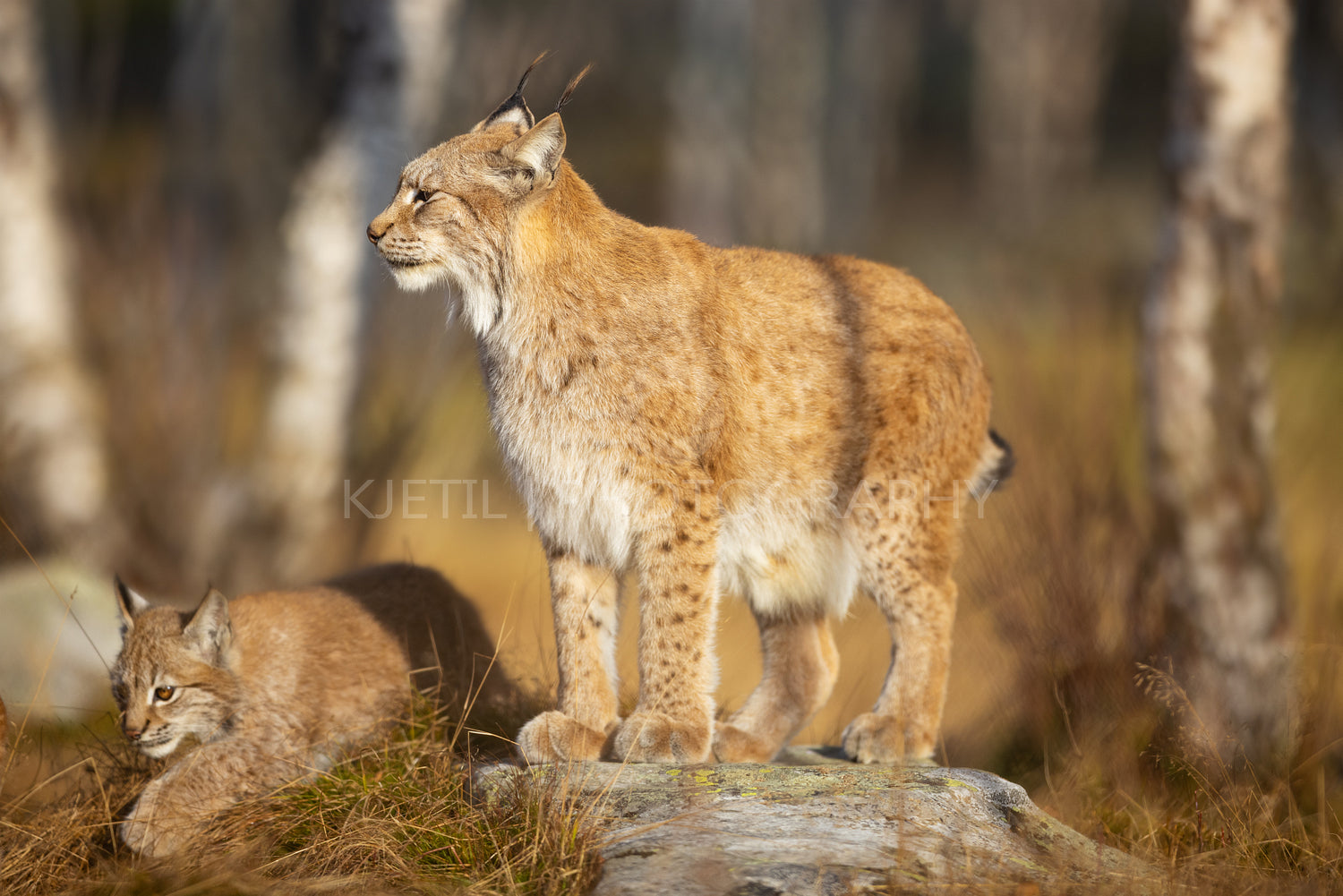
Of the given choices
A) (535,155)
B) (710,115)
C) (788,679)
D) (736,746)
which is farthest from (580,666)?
(710,115)

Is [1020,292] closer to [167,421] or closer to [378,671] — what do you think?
[378,671]

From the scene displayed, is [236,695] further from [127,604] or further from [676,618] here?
[676,618]

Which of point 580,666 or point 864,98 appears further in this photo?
point 864,98

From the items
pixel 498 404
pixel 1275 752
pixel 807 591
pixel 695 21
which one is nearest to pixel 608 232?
pixel 498 404

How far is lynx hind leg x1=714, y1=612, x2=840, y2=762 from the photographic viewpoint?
453cm

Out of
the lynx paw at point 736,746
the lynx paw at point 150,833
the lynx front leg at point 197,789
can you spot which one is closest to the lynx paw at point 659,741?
the lynx paw at point 736,746

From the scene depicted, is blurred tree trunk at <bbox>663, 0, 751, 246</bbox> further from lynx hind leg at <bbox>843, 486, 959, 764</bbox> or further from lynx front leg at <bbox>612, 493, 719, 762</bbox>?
lynx front leg at <bbox>612, 493, 719, 762</bbox>

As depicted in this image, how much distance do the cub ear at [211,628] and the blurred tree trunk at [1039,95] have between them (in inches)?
730

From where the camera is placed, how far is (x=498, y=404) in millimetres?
4105

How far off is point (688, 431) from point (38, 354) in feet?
15.9

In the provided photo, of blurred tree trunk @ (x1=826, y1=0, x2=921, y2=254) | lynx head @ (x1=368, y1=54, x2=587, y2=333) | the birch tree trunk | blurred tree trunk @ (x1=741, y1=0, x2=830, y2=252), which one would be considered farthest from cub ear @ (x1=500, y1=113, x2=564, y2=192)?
blurred tree trunk @ (x1=826, y1=0, x2=921, y2=254)

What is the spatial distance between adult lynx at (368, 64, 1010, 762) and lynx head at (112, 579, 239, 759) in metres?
1.08

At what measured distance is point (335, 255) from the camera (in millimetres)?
6801

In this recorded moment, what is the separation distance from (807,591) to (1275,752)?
81.4 inches
